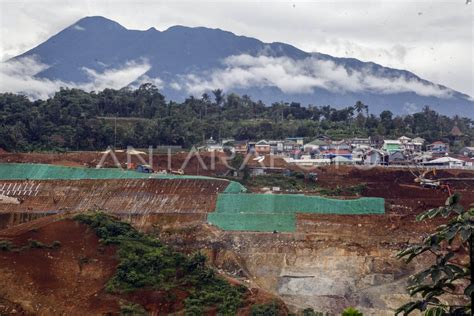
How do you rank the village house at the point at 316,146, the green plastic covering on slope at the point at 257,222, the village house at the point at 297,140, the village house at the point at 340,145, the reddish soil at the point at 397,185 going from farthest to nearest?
the village house at the point at 297,140
the village house at the point at 316,146
the village house at the point at 340,145
the reddish soil at the point at 397,185
the green plastic covering on slope at the point at 257,222

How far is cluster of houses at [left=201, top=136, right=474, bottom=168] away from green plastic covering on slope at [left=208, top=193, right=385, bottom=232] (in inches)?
487

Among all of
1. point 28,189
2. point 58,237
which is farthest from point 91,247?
point 28,189

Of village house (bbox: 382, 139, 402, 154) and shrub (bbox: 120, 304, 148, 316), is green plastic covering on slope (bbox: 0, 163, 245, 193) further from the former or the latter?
village house (bbox: 382, 139, 402, 154)

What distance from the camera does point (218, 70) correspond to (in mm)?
129500

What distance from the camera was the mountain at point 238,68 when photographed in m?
125

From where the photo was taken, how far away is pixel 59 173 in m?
33.7

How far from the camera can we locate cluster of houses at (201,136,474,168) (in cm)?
4144

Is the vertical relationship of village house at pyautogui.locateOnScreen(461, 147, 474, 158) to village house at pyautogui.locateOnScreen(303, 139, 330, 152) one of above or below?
below

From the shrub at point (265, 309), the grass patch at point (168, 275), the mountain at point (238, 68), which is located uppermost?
the mountain at point (238, 68)

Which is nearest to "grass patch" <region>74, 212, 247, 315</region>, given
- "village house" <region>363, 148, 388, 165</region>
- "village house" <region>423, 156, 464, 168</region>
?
"village house" <region>363, 148, 388, 165</region>

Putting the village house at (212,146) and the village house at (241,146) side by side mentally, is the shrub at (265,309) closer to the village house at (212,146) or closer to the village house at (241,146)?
the village house at (212,146)

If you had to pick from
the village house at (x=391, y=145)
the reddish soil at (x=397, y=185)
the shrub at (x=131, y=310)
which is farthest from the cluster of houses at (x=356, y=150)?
the shrub at (x=131, y=310)

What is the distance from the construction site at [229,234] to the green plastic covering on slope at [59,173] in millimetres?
72

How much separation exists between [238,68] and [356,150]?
8726 cm
